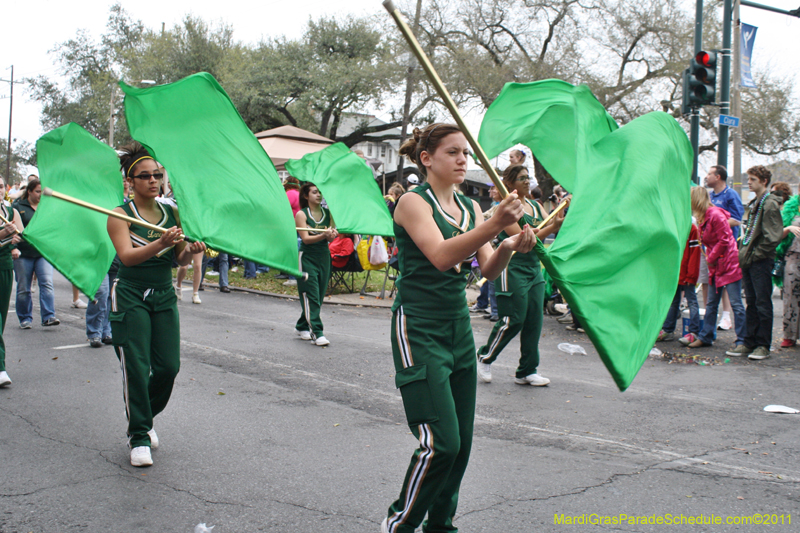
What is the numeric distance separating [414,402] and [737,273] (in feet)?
22.3

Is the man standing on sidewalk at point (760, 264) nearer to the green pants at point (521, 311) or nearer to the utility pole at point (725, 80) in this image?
the green pants at point (521, 311)

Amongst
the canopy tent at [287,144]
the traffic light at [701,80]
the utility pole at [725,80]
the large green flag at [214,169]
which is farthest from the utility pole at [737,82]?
the large green flag at [214,169]

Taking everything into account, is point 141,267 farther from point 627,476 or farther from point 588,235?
point 627,476

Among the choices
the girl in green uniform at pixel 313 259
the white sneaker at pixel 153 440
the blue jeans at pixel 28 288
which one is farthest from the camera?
the blue jeans at pixel 28 288

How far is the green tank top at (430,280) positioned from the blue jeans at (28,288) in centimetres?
803

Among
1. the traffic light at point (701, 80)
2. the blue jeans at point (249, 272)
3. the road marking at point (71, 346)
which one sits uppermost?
the traffic light at point (701, 80)

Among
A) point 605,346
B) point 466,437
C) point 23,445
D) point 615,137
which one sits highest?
point 615,137

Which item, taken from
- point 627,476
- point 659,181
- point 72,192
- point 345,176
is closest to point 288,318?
point 345,176

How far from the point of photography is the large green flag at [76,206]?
5668 millimetres

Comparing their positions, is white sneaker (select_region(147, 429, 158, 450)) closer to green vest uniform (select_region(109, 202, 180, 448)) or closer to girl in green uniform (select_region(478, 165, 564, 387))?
green vest uniform (select_region(109, 202, 180, 448))

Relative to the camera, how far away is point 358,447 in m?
4.73

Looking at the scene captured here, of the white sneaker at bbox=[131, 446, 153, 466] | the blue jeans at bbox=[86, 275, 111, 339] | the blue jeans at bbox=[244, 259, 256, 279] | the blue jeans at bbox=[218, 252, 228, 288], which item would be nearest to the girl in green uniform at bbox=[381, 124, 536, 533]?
the white sneaker at bbox=[131, 446, 153, 466]

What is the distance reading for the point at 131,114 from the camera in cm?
435

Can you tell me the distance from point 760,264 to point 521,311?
3.46 m
